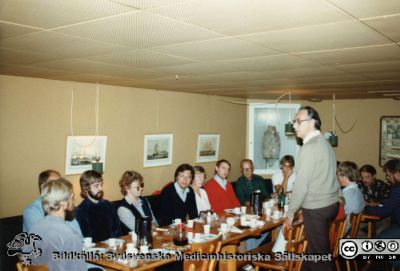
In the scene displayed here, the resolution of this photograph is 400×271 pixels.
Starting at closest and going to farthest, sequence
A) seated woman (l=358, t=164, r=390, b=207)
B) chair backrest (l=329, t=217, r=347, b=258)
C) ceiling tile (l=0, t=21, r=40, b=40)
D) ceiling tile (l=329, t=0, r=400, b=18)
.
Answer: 1. ceiling tile (l=329, t=0, r=400, b=18)
2. ceiling tile (l=0, t=21, r=40, b=40)
3. chair backrest (l=329, t=217, r=347, b=258)
4. seated woman (l=358, t=164, r=390, b=207)

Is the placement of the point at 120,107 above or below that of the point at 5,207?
above

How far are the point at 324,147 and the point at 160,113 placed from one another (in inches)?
163

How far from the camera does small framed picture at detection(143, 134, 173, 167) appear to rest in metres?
6.65

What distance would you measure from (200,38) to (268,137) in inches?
267

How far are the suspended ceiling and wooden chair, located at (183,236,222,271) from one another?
162cm

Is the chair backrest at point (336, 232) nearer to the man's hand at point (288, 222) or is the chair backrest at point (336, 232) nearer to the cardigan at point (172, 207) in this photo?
the man's hand at point (288, 222)

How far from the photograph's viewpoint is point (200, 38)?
2.81 m

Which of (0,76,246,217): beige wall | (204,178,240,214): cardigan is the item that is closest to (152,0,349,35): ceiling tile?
(0,76,246,217): beige wall

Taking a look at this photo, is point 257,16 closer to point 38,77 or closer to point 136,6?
point 136,6

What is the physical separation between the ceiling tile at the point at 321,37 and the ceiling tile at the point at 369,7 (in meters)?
0.18

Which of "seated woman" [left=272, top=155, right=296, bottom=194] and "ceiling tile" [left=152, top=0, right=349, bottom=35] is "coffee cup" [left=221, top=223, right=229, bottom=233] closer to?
"ceiling tile" [left=152, top=0, right=349, bottom=35]

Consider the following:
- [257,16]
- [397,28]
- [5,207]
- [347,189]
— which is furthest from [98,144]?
[397,28]

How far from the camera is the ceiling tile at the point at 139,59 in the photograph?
3350mm

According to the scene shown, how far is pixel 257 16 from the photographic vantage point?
2270mm
